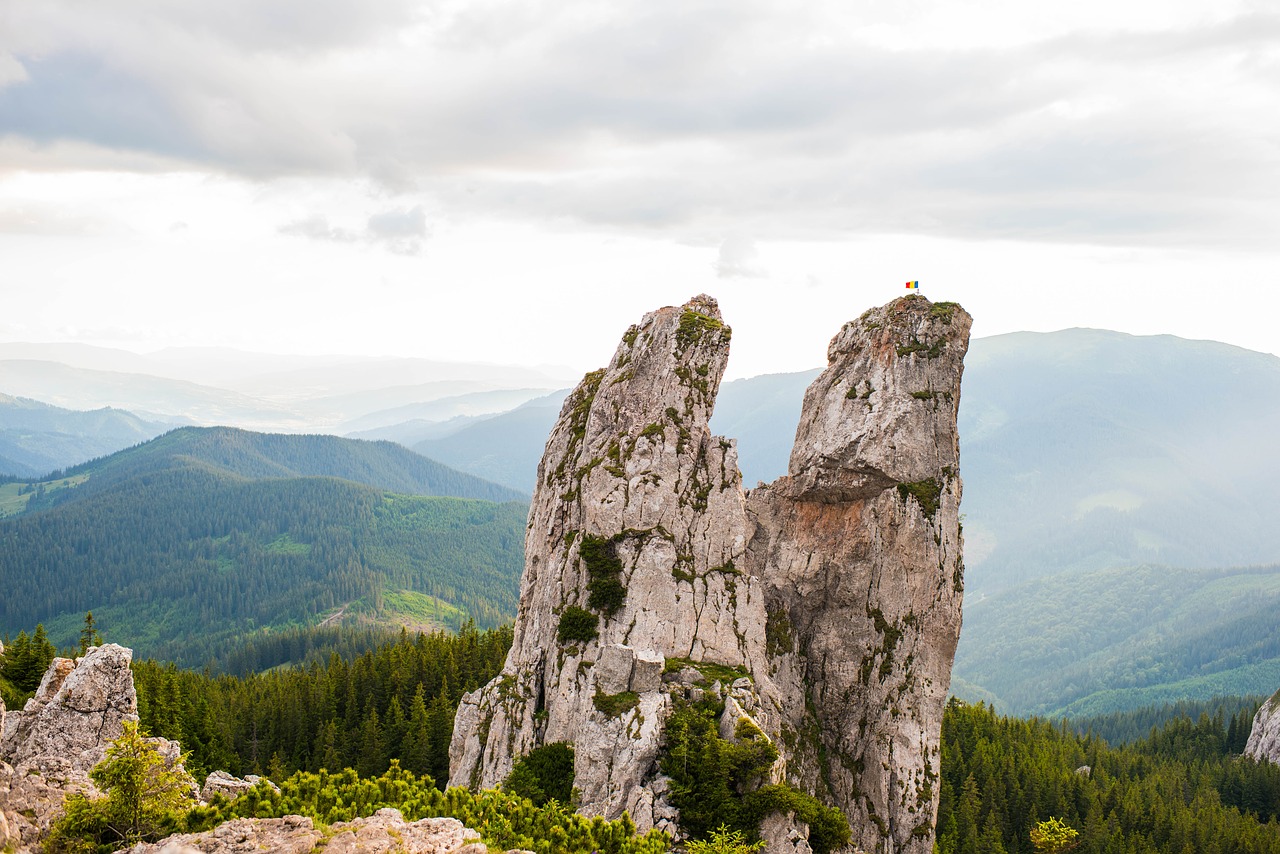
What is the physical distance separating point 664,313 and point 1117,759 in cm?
11507

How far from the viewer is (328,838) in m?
31.7

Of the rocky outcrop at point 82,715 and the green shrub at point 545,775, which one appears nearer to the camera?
the rocky outcrop at point 82,715

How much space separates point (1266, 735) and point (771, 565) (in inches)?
5339

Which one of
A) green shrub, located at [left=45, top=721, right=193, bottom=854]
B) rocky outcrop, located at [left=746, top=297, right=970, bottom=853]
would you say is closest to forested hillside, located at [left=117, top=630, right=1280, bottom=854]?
rocky outcrop, located at [left=746, top=297, right=970, bottom=853]

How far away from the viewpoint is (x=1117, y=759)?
454 ft

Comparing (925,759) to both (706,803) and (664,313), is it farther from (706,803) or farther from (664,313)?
(664,313)

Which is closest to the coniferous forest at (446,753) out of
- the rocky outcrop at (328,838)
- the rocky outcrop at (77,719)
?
the rocky outcrop at (77,719)

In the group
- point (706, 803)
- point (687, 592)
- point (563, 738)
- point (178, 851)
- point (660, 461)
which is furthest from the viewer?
point (660, 461)

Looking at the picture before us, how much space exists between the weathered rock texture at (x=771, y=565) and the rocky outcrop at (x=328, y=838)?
→ 20199 mm

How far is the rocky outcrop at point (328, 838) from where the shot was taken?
30.8 meters

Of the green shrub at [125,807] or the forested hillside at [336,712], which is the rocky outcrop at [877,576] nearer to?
the forested hillside at [336,712]

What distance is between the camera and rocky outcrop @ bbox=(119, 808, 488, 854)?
30.8 metres

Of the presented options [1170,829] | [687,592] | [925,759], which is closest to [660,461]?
[687,592]

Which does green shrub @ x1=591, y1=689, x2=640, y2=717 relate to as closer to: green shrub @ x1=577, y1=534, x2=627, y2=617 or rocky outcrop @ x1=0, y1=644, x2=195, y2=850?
green shrub @ x1=577, y1=534, x2=627, y2=617
